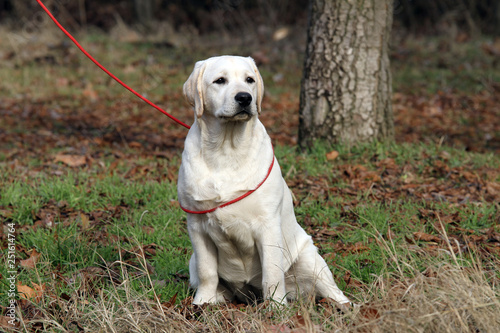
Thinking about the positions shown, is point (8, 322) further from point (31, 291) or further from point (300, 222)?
point (300, 222)

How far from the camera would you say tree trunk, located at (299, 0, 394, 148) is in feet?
17.9

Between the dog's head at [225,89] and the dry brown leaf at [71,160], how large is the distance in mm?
3224

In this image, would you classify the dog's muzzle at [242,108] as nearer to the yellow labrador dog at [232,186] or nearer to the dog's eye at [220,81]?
the yellow labrador dog at [232,186]

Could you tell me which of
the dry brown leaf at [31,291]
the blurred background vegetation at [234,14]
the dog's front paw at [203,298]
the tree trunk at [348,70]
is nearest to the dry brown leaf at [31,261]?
the dry brown leaf at [31,291]

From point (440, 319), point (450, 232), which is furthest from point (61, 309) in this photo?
point (450, 232)

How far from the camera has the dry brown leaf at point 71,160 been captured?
586 cm

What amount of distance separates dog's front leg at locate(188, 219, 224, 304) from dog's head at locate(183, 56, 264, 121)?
2.22 ft

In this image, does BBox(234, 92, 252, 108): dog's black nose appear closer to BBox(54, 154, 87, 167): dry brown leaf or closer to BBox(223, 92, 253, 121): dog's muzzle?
BBox(223, 92, 253, 121): dog's muzzle

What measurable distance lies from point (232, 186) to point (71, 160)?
358cm

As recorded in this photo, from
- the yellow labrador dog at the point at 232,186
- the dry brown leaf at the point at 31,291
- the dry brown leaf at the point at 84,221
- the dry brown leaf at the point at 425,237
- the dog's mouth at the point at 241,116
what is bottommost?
the dry brown leaf at the point at 84,221

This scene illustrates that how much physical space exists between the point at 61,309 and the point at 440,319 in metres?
1.95

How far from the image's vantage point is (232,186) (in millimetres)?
2920

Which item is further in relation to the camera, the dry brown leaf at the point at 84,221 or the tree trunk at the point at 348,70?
the tree trunk at the point at 348,70

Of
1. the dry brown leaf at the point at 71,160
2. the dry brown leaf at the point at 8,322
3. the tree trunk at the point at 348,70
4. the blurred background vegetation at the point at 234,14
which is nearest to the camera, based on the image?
the dry brown leaf at the point at 8,322
